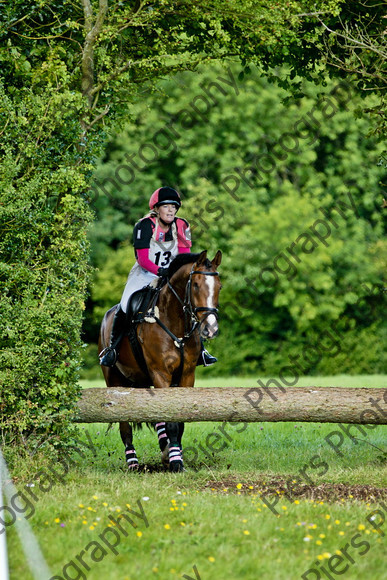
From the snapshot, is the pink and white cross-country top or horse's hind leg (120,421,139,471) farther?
horse's hind leg (120,421,139,471)

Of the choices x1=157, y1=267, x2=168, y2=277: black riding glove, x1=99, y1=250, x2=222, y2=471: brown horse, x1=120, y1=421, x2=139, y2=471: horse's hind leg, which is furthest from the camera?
x1=120, y1=421, x2=139, y2=471: horse's hind leg

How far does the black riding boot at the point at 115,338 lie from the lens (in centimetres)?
981

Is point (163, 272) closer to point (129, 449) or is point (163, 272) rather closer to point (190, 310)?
point (190, 310)

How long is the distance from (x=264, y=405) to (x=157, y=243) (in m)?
2.51

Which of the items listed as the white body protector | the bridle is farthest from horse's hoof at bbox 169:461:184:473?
the white body protector

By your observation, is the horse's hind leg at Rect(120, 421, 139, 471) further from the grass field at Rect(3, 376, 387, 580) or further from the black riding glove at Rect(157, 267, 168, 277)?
the black riding glove at Rect(157, 267, 168, 277)

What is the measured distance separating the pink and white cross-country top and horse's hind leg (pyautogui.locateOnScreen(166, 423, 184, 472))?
167cm

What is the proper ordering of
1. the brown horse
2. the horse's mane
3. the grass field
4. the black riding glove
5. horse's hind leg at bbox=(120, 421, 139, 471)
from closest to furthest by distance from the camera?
the grass field < the brown horse < the horse's mane < the black riding glove < horse's hind leg at bbox=(120, 421, 139, 471)

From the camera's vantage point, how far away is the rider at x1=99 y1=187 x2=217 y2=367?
924 centimetres

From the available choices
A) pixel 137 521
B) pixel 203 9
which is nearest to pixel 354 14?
pixel 203 9

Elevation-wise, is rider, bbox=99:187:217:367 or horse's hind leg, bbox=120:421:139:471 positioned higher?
rider, bbox=99:187:217:367

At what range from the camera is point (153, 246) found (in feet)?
31.0

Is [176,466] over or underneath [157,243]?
underneath

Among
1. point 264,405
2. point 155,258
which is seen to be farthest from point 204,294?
point 155,258
